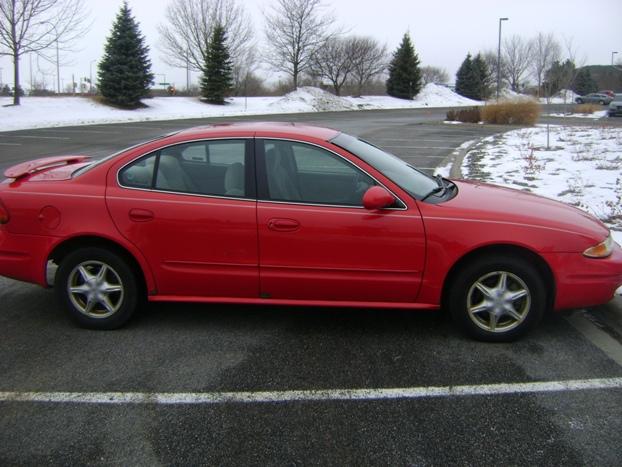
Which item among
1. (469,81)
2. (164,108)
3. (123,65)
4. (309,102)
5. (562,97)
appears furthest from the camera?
Result: (469,81)

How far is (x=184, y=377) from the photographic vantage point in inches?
134

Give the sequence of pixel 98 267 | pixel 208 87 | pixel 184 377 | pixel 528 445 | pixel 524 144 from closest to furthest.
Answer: pixel 528 445 < pixel 184 377 < pixel 98 267 < pixel 524 144 < pixel 208 87

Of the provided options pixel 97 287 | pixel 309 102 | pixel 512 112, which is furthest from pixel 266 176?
pixel 309 102

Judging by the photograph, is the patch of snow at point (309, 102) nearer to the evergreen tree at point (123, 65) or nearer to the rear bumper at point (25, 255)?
the evergreen tree at point (123, 65)

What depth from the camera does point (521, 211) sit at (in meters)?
3.90

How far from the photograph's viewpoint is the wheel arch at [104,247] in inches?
157

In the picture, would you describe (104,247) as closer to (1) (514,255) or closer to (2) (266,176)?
(2) (266,176)

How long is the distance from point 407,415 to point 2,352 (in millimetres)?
2768

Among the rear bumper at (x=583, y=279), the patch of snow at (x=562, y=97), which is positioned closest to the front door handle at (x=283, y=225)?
the rear bumper at (x=583, y=279)

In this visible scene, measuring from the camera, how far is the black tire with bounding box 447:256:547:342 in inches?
148

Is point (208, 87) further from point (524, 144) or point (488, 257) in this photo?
point (488, 257)

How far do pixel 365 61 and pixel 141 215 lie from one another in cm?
4531

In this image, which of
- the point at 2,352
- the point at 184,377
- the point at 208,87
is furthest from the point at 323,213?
the point at 208,87

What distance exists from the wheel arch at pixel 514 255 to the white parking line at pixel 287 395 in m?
0.77
